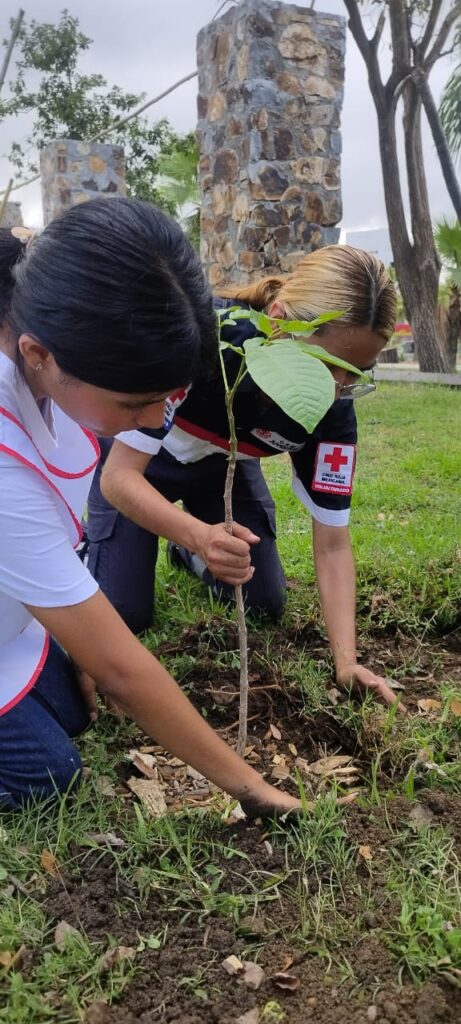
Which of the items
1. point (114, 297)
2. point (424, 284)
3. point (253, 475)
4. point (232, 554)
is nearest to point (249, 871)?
point (232, 554)

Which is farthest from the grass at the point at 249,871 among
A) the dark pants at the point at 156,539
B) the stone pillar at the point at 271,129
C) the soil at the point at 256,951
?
the stone pillar at the point at 271,129

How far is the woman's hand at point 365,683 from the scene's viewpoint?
201 cm

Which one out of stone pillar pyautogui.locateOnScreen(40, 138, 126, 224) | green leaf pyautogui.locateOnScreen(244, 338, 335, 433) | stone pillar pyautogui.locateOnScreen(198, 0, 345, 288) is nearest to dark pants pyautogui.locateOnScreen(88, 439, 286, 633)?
green leaf pyautogui.locateOnScreen(244, 338, 335, 433)

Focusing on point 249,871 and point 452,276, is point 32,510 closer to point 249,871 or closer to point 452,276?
point 249,871

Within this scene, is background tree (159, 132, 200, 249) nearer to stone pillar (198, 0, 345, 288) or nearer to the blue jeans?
stone pillar (198, 0, 345, 288)

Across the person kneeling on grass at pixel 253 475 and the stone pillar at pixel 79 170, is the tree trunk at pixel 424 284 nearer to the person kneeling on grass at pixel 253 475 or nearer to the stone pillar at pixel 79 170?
the stone pillar at pixel 79 170

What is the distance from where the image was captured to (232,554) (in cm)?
162

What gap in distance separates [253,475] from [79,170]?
268 inches

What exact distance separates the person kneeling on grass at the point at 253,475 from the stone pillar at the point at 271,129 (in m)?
3.81

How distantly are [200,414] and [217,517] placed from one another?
575 millimetres

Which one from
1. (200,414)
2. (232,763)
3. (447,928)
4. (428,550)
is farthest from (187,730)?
(428,550)

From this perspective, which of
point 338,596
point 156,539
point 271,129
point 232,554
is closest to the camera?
point 232,554

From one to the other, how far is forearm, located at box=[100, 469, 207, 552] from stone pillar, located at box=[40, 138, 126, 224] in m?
7.06

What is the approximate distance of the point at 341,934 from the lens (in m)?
1.32
